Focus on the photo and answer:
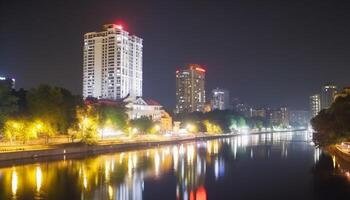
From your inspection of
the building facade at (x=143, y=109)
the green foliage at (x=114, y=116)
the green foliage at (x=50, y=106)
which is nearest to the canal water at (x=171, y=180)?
the green foliage at (x=50, y=106)

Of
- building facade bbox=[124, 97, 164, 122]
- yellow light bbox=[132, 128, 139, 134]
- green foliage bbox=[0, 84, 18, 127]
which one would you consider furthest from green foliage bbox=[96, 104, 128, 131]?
green foliage bbox=[0, 84, 18, 127]

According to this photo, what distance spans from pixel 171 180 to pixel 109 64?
11140 centimetres

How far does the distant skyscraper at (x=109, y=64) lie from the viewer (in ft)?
473

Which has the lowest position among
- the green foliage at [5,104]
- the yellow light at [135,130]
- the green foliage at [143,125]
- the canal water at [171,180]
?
the canal water at [171,180]

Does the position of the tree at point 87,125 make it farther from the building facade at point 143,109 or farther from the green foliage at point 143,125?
the building facade at point 143,109

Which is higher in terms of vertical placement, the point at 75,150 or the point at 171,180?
the point at 75,150

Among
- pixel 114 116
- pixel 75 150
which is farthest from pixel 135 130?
pixel 75 150

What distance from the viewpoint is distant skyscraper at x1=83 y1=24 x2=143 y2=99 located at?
144m

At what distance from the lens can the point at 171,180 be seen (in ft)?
125

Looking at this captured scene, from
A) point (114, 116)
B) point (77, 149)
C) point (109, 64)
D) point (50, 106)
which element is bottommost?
point (77, 149)

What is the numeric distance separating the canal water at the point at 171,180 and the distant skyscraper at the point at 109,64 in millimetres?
92238

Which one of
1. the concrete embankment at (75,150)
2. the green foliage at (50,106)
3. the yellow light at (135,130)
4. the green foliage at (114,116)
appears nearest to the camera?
the concrete embankment at (75,150)

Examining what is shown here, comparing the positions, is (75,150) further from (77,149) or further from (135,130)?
(135,130)

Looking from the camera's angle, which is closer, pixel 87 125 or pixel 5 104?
pixel 5 104
